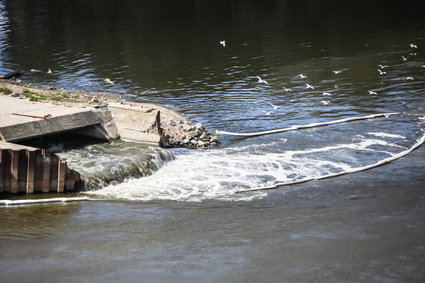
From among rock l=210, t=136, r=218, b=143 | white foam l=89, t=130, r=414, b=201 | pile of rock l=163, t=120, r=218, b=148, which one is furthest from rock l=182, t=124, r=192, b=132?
white foam l=89, t=130, r=414, b=201

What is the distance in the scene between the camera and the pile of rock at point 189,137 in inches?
758

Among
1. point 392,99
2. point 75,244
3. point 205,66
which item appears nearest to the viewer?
point 75,244

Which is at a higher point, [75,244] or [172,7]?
[172,7]

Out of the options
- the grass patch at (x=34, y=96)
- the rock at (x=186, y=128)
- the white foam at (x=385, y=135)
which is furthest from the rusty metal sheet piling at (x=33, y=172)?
the white foam at (x=385, y=135)

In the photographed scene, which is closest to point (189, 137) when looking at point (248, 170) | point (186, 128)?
point (186, 128)

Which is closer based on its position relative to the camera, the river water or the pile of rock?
the river water

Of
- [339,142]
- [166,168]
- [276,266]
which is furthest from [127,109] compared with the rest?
[276,266]

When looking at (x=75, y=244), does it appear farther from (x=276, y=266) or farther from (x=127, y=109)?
(x=127, y=109)

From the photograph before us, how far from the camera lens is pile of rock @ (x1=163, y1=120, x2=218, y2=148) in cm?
1927

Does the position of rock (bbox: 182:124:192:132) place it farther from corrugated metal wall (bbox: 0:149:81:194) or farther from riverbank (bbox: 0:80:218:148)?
corrugated metal wall (bbox: 0:149:81:194)

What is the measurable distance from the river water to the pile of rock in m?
0.39

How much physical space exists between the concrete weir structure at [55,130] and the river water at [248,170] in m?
0.64

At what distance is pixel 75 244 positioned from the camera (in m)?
12.7

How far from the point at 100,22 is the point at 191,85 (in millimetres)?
20880
